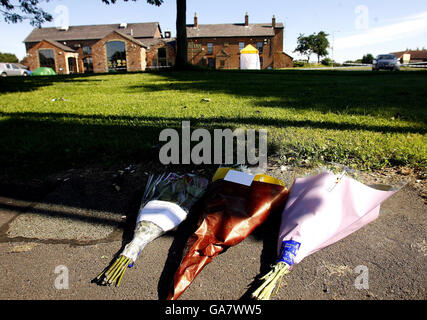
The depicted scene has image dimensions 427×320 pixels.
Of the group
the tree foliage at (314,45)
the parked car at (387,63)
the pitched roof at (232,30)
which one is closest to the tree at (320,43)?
the tree foliage at (314,45)

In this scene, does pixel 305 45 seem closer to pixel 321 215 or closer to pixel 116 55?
pixel 116 55

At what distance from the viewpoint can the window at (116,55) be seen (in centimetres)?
5359

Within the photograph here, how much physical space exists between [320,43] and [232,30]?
2623cm

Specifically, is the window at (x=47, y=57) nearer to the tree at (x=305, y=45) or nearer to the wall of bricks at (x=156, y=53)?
the wall of bricks at (x=156, y=53)

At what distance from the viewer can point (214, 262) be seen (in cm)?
212

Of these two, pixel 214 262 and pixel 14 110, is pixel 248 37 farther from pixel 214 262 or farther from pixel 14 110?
pixel 214 262

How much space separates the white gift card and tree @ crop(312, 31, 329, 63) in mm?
78070

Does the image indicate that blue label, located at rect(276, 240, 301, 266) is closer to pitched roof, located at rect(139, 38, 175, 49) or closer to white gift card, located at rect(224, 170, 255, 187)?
white gift card, located at rect(224, 170, 255, 187)

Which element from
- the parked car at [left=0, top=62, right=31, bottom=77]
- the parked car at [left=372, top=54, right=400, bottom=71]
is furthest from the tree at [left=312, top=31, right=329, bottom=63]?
the parked car at [left=0, top=62, right=31, bottom=77]

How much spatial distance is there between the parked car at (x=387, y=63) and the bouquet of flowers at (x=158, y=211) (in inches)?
1204

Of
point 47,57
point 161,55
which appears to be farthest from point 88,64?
point 161,55

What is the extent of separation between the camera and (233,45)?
56.8 meters
